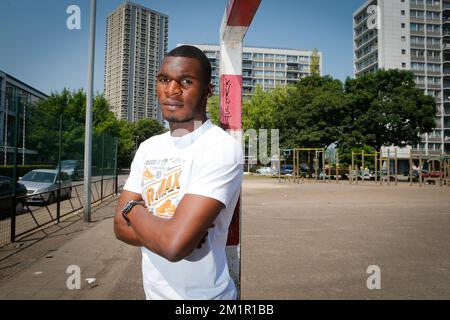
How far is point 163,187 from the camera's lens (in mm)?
1532

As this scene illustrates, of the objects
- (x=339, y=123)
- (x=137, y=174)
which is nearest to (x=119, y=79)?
(x=137, y=174)

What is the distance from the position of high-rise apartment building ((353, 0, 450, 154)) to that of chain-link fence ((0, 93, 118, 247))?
6712 centimetres

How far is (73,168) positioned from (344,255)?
8.87 metres

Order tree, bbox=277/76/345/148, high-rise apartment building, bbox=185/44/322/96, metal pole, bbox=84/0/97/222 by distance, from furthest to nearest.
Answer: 1. high-rise apartment building, bbox=185/44/322/96
2. tree, bbox=277/76/345/148
3. metal pole, bbox=84/0/97/222

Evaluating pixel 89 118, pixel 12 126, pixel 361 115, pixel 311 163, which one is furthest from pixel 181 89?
pixel 311 163

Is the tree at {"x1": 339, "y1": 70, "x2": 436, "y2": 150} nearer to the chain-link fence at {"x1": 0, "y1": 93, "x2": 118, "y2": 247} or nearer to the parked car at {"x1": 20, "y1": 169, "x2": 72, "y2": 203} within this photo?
the chain-link fence at {"x1": 0, "y1": 93, "x2": 118, "y2": 247}

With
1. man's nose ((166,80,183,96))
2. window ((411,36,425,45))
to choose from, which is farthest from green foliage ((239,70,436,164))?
man's nose ((166,80,183,96))

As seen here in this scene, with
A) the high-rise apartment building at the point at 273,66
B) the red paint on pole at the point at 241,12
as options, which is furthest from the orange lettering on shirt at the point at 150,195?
the high-rise apartment building at the point at 273,66

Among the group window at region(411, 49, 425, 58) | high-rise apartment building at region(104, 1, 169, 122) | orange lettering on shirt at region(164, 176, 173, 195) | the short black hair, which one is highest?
window at region(411, 49, 425, 58)

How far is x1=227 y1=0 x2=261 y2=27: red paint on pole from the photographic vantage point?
2.17 meters

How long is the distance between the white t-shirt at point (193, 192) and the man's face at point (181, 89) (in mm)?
110

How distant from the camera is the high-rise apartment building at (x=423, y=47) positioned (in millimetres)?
65375

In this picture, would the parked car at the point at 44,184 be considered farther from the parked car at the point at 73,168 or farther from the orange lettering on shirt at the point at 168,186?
the orange lettering on shirt at the point at 168,186

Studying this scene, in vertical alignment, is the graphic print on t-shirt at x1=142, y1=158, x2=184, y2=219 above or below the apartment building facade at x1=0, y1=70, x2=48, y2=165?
below
